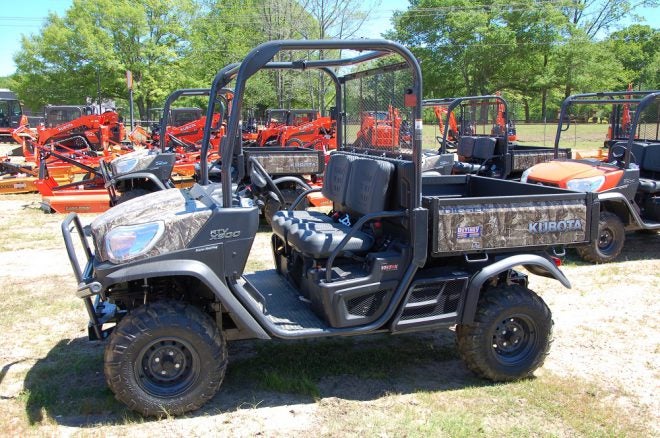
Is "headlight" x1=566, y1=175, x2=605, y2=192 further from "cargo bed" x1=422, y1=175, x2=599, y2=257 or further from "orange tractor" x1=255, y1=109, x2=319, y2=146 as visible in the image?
"orange tractor" x1=255, y1=109, x2=319, y2=146

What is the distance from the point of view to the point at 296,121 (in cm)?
1942

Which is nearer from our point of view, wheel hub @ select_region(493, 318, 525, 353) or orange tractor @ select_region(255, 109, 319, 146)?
wheel hub @ select_region(493, 318, 525, 353)

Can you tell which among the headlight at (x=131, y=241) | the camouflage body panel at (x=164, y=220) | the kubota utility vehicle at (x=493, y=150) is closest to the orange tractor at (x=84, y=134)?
the kubota utility vehicle at (x=493, y=150)

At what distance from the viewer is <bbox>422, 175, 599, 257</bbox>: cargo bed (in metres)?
3.90

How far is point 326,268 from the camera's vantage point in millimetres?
3906

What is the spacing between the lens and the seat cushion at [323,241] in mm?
4012

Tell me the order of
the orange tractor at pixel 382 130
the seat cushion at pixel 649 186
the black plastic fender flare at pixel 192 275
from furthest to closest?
1. the seat cushion at pixel 649 186
2. the orange tractor at pixel 382 130
3. the black plastic fender flare at pixel 192 275

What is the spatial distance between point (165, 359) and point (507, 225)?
7.67ft

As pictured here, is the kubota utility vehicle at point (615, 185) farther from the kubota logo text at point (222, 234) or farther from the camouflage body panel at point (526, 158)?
the kubota logo text at point (222, 234)

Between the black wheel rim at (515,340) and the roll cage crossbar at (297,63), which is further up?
the roll cage crossbar at (297,63)

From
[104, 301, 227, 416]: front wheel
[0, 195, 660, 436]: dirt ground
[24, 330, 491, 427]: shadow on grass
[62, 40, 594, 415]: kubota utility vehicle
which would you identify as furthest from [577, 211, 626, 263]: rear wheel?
[104, 301, 227, 416]: front wheel

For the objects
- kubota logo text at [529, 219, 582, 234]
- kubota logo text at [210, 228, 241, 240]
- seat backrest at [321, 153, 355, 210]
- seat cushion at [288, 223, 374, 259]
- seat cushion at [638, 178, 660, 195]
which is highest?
seat backrest at [321, 153, 355, 210]

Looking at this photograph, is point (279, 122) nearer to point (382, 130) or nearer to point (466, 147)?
point (466, 147)

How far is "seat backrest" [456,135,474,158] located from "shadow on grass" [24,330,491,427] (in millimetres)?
7246
